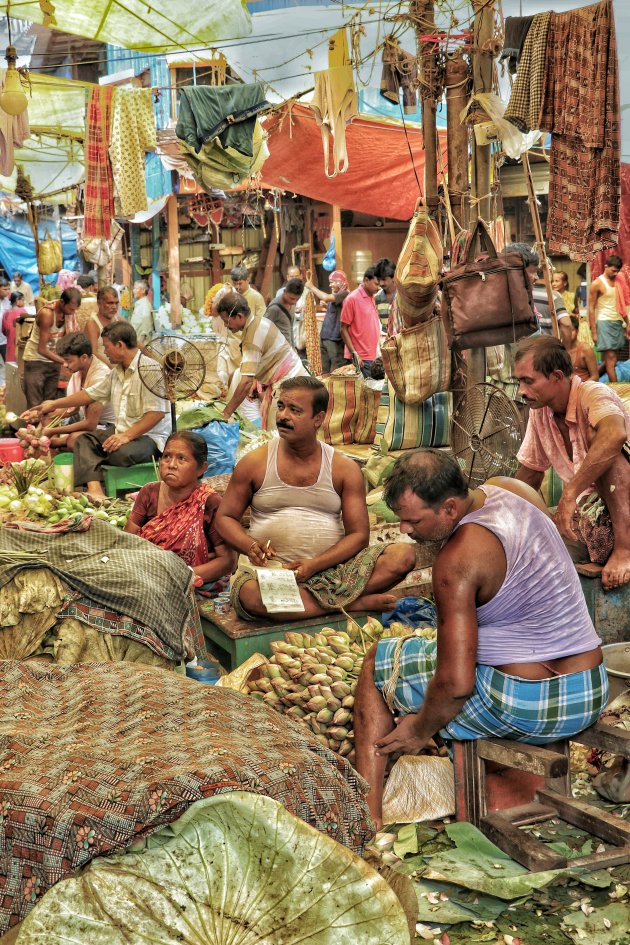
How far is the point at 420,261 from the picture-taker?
5.63 metres

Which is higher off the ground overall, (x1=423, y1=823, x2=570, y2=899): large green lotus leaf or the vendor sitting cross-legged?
the vendor sitting cross-legged

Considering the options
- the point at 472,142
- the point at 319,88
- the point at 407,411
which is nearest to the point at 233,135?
the point at 319,88

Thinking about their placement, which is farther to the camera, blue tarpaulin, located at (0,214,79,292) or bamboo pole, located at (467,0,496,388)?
blue tarpaulin, located at (0,214,79,292)

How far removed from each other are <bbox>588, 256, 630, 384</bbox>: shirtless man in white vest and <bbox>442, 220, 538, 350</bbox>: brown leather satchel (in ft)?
20.1

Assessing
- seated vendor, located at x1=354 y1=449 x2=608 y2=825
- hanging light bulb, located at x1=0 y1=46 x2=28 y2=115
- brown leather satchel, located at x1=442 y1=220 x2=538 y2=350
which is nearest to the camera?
seated vendor, located at x1=354 y1=449 x2=608 y2=825

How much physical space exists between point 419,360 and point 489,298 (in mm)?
721

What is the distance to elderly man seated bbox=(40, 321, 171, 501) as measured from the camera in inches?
283

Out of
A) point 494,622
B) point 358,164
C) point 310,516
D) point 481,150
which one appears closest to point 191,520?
point 310,516

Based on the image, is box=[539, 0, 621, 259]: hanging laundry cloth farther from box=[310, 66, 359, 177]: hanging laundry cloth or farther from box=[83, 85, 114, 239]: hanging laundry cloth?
box=[83, 85, 114, 239]: hanging laundry cloth

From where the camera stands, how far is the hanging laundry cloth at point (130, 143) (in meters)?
10.3

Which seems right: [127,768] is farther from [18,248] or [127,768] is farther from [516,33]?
[18,248]

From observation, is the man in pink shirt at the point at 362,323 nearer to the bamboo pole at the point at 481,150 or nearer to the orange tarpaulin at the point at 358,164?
the orange tarpaulin at the point at 358,164

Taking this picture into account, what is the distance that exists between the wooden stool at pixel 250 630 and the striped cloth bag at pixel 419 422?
1.94 m

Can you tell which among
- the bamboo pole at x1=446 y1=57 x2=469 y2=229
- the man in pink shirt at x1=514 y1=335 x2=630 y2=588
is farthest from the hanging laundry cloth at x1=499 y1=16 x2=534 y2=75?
the man in pink shirt at x1=514 y1=335 x2=630 y2=588
